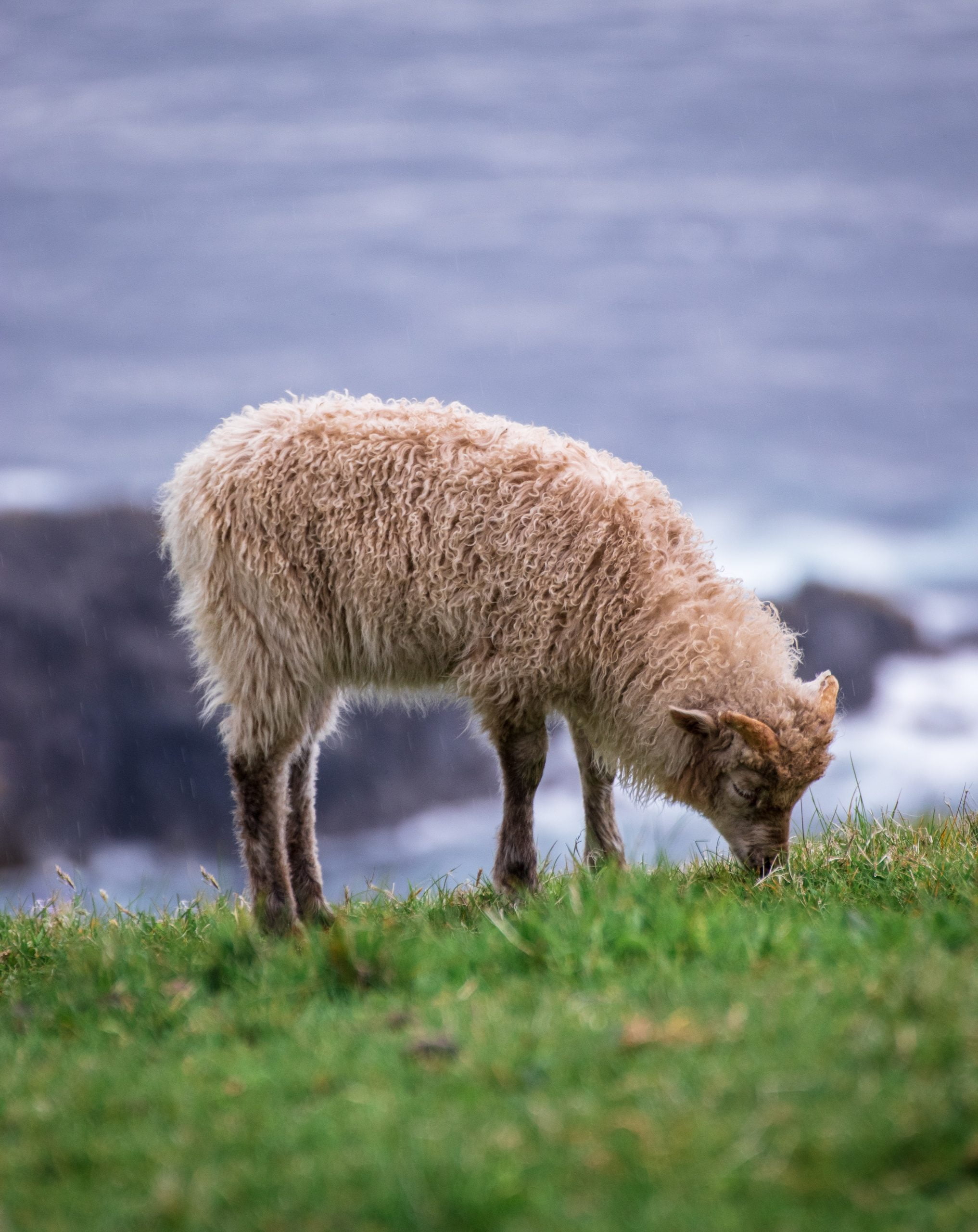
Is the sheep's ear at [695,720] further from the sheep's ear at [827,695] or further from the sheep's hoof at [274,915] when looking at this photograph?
the sheep's hoof at [274,915]

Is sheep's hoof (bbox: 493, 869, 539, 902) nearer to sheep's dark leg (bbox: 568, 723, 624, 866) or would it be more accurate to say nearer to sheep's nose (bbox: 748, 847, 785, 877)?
sheep's dark leg (bbox: 568, 723, 624, 866)

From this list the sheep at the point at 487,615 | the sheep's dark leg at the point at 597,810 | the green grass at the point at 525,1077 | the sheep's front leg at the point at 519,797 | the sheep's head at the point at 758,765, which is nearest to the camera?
the green grass at the point at 525,1077

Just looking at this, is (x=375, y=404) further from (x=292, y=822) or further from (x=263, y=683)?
(x=292, y=822)

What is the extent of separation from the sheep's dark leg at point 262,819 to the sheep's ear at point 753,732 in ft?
8.34

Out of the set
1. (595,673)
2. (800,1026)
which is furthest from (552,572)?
(800,1026)

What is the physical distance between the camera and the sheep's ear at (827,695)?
20.4 feet

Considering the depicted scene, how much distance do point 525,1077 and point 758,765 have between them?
3418 mm

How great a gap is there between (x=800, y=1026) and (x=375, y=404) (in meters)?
4.57

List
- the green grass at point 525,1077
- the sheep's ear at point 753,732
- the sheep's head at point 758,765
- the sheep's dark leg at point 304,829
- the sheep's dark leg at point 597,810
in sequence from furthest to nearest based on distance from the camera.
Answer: the sheep's dark leg at point 597,810, the sheep's dark leg at point 304,829, the sheep's head at point 758,765, the sheep's ear at point 753,732, the green grass at point 525,1077

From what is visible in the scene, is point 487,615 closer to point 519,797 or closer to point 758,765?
point 519,797

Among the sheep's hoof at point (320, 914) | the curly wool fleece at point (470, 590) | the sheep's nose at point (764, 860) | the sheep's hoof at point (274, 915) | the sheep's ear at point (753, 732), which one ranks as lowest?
the sheep's hoof at point (320, 914)

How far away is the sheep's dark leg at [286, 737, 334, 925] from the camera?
7.04 m

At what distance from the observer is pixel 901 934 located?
4023 millimetres

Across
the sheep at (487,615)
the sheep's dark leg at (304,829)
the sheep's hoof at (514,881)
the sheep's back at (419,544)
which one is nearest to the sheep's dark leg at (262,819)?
the sheep at (487,615)
